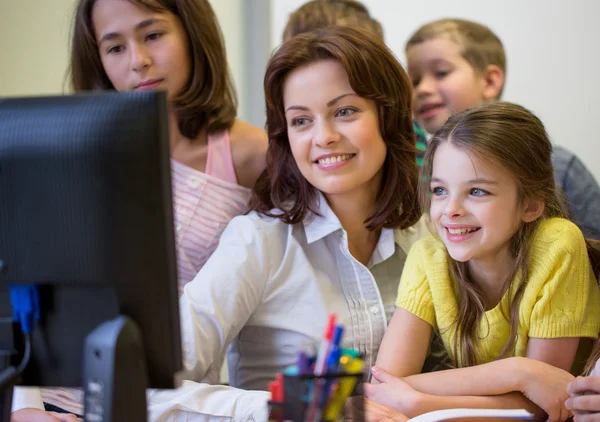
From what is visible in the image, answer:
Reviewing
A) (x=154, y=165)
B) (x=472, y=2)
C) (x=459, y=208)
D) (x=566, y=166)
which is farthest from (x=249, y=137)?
(x=472, y=2)

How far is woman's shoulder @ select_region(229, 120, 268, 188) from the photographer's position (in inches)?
68.2

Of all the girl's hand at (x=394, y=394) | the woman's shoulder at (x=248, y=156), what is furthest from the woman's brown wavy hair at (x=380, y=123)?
the girl's hand at (x=394, y=394)

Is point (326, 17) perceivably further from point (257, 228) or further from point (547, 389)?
point (547, 389)

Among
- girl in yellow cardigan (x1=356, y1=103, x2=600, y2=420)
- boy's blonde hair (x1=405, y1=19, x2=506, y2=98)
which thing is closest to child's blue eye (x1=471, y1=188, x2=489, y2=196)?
girl in yellow cardigan (x1=356, y1=103, x2=600, y2=420)

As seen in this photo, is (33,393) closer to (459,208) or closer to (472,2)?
(459,208)

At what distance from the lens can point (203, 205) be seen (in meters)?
1.68

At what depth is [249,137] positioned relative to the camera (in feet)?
5.79

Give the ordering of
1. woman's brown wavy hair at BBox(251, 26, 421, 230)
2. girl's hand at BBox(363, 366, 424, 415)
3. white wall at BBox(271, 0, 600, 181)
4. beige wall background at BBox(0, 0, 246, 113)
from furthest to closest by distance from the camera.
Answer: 1. white wall at BBox(271, 0, 600, 181)
2. beige wall background at BBox(0, 0, 246, 113)
3. woman's brown wavy hair at BBox(251, 26, 421, 230)
4. girl's hand at BBox(363, 366, 424, 415)

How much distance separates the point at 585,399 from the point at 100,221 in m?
0.76

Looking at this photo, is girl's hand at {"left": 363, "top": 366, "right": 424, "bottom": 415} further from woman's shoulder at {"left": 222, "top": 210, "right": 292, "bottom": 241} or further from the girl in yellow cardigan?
→ woman's shoulder at {"left": 222, "top": 210, "right": 292, "bottom": 241}

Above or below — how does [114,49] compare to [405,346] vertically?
above

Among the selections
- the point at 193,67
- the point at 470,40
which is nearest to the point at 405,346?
the point at 193,67

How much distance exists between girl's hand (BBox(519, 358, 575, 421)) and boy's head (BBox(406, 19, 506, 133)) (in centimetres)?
115

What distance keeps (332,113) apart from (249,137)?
374 mm
